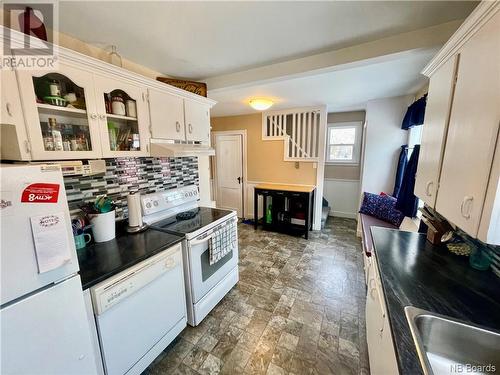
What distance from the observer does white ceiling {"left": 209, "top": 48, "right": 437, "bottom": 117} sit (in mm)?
1941

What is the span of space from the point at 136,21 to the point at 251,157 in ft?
10.2

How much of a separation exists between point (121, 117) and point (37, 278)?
1.24 meters

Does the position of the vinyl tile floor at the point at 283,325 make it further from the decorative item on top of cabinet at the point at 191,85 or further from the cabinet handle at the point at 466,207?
the decorative item on top of cabinet at the point at 191,85

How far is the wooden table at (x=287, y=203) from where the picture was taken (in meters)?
3.57

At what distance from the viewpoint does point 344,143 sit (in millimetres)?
4543

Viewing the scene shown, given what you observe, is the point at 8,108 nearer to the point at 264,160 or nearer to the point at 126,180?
the point at 126,180

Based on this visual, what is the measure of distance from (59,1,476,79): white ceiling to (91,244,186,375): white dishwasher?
1697mm

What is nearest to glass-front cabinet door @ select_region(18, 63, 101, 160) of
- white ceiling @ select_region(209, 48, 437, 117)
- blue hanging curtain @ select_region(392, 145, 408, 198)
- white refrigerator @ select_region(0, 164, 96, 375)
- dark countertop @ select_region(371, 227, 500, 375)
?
white refrigerator @ select_region(0, 164, 96, 375)

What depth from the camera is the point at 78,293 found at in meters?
0.97

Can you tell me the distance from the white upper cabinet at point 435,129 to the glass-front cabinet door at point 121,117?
2125 mm

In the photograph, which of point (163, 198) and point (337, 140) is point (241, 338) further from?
point (337, 140)


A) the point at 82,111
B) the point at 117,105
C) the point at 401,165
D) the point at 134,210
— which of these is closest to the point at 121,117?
the point at 117,105

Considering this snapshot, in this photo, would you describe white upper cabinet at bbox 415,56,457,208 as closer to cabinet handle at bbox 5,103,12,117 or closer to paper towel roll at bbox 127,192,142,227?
paper towel roll at bbox 127,192,142,227

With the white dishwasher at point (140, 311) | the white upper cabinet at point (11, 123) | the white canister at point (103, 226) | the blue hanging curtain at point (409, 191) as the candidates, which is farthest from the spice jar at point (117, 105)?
the blue hanging curtain at point (409, 191)
